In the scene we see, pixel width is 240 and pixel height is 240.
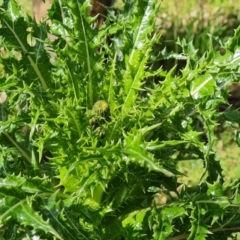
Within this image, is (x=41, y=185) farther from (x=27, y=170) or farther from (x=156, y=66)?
(x=156, y=66)

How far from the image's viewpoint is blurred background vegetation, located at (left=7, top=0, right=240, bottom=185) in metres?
3.74

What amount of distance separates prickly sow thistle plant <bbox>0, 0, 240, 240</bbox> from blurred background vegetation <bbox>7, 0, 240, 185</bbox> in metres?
1.77

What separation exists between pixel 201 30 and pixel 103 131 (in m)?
2.89

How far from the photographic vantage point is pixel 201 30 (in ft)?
13.7

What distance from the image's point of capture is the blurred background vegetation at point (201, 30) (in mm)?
3742

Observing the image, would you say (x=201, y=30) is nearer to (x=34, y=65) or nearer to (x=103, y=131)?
(x=34, y=65)

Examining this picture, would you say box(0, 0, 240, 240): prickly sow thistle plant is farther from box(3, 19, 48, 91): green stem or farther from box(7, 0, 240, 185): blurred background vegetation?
box(7, 0, 240, 185): blurred background vegetation

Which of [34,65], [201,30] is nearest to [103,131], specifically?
[34,65]

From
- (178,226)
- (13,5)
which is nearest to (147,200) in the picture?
(178,226)

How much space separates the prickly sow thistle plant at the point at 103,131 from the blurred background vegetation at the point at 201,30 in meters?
1.77

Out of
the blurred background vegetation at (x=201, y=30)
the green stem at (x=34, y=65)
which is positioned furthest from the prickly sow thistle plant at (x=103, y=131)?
the blurred background vegetation at (x=201, y=30)

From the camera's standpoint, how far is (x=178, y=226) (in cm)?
170

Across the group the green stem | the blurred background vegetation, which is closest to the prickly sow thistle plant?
the green stem

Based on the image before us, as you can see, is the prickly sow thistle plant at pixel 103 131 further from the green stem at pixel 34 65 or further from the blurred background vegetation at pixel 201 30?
the blurred background vegetation at pixel 201 30
